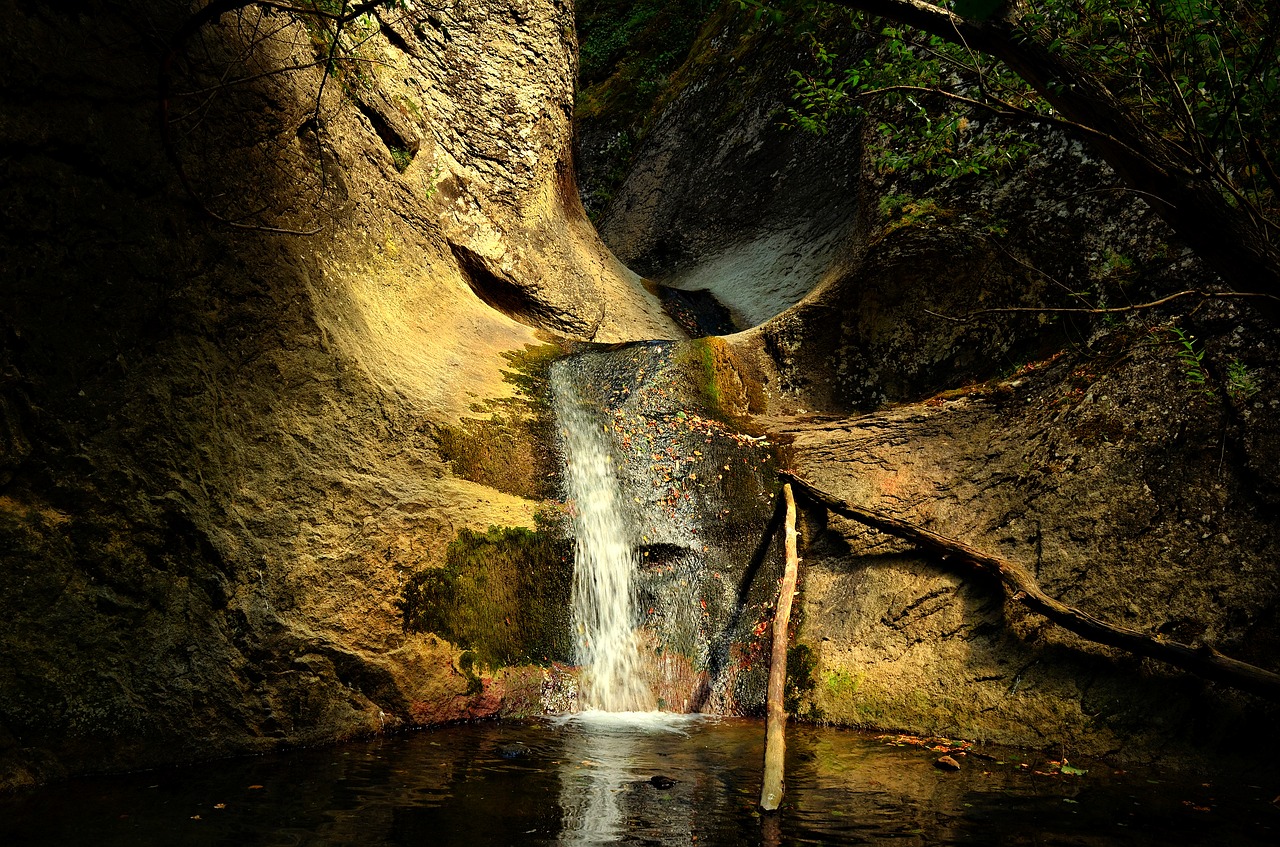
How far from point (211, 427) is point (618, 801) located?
3.79 m

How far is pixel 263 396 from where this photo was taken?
231 inches

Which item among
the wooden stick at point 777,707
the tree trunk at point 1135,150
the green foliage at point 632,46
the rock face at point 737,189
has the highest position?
the green foliage at point 632,46

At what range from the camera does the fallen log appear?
4910mm

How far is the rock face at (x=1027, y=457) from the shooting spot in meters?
5.56

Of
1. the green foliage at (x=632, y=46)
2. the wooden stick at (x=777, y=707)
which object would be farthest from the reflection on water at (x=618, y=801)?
the green foliage at (x=632, y=46)

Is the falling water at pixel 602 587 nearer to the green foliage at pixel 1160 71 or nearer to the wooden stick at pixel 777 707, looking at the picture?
the wooden stick at pixel 777 707

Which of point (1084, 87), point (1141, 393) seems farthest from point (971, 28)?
point (1141, 393)

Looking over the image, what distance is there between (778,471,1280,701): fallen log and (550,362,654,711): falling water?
2.06m

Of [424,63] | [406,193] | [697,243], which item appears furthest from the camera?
→ [697,243]

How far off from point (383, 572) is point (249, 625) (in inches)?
42.8

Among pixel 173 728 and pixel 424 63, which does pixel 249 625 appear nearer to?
pixel 173 728

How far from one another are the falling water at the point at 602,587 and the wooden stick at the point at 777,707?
1.58 m

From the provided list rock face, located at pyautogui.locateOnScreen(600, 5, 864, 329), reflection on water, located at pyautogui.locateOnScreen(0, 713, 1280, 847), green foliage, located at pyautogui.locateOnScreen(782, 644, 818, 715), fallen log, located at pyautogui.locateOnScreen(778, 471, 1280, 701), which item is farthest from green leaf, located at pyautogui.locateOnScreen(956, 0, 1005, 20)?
rock face, located at pyautogui.locateOnScreen(600, 5, 864, 329)

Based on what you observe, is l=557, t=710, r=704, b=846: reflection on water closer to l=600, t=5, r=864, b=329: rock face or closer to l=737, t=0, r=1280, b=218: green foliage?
l=737, t=0, r=1280, b=218: green foliage
